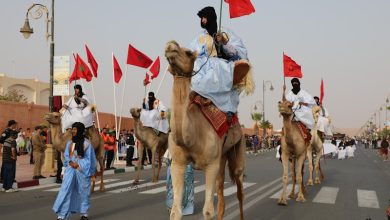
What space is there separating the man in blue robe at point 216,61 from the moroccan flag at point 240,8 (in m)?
1.07

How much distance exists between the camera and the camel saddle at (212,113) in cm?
591

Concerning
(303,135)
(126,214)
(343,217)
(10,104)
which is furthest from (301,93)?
(10,104)

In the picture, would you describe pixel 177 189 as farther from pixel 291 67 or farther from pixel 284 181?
pixel 291 67

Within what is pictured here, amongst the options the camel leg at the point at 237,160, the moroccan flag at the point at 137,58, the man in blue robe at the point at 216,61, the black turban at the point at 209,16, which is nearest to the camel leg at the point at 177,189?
the man in blue robe at the point at 216,61

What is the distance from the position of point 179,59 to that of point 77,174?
4721 mm

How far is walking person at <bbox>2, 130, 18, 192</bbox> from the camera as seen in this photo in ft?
45.9

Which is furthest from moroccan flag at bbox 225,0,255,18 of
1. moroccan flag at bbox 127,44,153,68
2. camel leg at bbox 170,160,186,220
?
moroccan flag at bbox 127,44,153,68

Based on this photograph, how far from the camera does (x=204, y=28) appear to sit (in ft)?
21.9

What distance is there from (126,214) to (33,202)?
3266 mm

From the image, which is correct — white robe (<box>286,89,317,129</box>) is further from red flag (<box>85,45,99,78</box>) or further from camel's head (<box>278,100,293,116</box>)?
red flag (<box>85,45,99,78</box>)

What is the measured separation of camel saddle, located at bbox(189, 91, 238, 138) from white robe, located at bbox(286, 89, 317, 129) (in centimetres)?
612

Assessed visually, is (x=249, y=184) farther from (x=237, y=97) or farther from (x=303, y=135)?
(x=237, y=97)

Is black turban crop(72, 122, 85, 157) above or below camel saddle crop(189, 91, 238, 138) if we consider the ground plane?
below

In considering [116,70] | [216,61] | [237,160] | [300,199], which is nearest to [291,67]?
[300,199]
